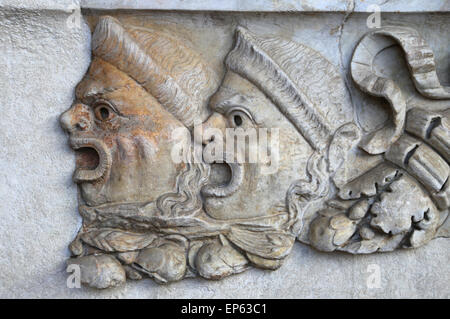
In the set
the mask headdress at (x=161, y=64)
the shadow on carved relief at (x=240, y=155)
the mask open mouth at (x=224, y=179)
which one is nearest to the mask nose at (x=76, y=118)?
the shadow on carved relief at (x=240, y=155)

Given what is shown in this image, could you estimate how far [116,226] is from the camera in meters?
1.92

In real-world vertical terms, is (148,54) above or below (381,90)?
above

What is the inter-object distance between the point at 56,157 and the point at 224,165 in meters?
0.60

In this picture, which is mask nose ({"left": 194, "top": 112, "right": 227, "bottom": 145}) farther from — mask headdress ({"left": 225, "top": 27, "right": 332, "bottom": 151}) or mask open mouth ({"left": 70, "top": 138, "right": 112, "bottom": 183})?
mask open mouth ({"left": 70, "top": 138, "right": 112, "bottom": 183})

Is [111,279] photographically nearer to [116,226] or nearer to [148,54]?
[116,226]

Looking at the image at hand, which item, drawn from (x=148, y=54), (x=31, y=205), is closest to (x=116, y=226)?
(x=31, y=205)

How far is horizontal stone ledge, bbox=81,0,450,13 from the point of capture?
1746mm

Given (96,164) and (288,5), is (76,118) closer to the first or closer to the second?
(96,164)

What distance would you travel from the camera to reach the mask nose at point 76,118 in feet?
6.11

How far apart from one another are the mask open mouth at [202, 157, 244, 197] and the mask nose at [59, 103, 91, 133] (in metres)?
0.46

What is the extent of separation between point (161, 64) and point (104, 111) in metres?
0.26

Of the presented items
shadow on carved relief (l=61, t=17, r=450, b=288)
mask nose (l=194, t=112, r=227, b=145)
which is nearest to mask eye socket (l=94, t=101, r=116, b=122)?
shadow on carved relief (l=61, t=17, r=450, b=288)

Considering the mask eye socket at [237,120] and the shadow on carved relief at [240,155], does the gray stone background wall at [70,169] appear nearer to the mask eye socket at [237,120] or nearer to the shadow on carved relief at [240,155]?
the shadow on carved relief at [240,155]


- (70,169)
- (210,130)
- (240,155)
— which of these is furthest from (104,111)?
(240,155)
